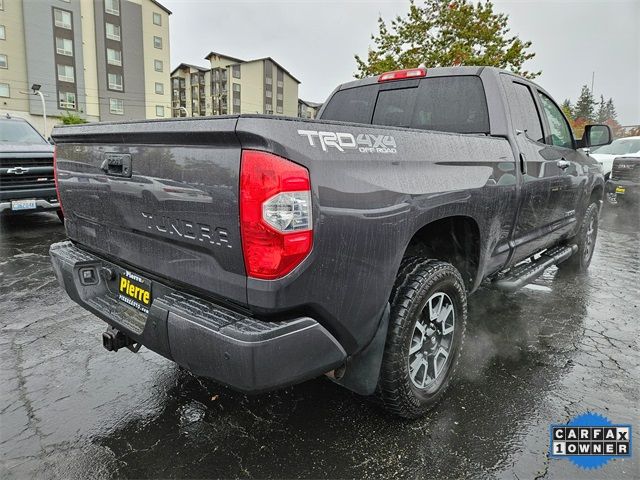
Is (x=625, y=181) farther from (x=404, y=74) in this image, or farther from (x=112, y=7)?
(x=112, y=7)

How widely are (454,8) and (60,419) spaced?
15999mm

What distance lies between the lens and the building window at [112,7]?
4044 cm

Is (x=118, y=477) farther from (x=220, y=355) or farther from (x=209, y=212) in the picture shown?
(x=209, y=212)

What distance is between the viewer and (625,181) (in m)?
11.5

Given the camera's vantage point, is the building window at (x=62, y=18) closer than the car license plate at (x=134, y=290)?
No

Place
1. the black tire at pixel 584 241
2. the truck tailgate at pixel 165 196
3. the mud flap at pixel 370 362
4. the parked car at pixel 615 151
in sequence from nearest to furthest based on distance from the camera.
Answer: the truck tailgate at pixel 165 196 < the mud flap at pixel 370 362 < the black tire at pixel 584 241 < the parked car at pixel 615 151

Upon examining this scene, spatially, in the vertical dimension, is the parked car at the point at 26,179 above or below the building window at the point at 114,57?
below

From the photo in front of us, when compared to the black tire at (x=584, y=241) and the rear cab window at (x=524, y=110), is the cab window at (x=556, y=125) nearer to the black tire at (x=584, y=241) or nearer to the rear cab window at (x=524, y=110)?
the rear cab window at (x=524, y=110)

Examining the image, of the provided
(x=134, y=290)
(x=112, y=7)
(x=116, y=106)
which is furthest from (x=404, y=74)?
(x=112, y=7)

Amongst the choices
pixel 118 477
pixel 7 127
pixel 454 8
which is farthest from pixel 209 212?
pixel 454 8

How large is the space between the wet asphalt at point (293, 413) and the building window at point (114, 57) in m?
44.4

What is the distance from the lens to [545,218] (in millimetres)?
3904

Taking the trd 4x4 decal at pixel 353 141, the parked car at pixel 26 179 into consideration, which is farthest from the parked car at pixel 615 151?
the parked car at pixel 26 179

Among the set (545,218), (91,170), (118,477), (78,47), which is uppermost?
(78,47)
